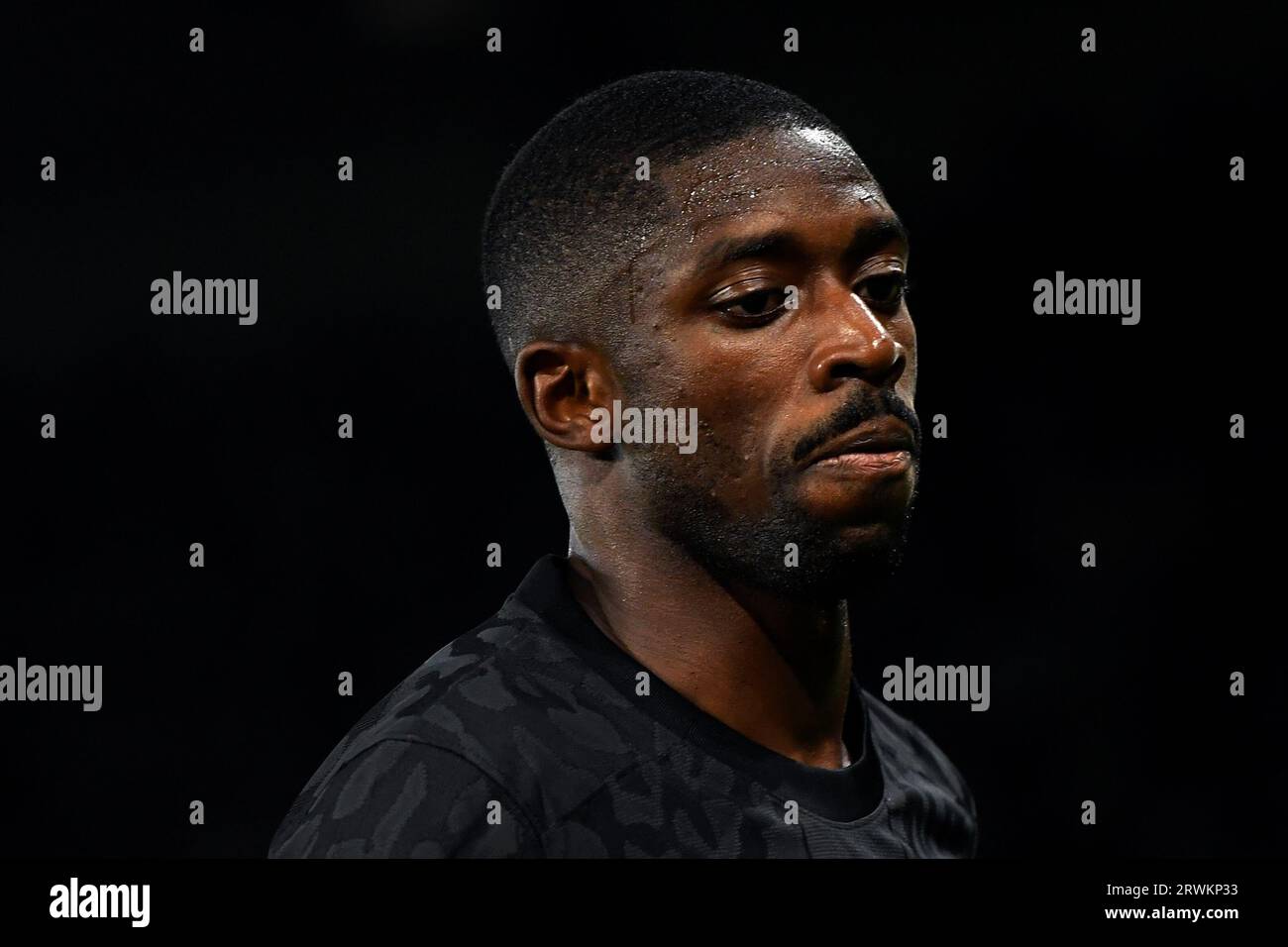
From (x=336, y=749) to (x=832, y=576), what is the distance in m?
1.05

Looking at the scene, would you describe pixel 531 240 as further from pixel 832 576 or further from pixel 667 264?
pixel 832 576

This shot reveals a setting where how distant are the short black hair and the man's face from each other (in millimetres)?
64

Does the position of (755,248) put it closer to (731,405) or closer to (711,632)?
(731,405)

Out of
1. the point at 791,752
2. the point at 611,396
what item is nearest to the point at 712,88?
the point at 611,396

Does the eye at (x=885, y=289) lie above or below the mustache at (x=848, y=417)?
above

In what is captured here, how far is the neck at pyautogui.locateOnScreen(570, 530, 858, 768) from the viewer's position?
394cm

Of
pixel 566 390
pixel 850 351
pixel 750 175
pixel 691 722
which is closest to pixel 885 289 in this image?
pixel 850 351

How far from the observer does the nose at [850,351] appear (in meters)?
3.76

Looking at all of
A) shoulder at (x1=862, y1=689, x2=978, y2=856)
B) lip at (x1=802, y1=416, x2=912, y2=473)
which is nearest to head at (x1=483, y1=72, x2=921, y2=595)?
lip at (x1=802, y1=416, x2=912, y2=473)

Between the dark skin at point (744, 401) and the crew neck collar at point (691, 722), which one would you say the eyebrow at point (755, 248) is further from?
the crew neck collar at point (691, 722)

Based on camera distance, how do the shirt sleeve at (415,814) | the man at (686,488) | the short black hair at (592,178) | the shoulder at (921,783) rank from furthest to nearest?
the shoulder at (921,783) < the short black hair at (592,178) < the man at (686,488) < the shirt sleeve at (415,814)

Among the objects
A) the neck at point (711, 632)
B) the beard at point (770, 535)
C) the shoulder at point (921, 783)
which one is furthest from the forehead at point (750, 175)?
the shoulder at point (921, 783)

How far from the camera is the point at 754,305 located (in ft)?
12.4

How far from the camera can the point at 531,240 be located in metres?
3.98
